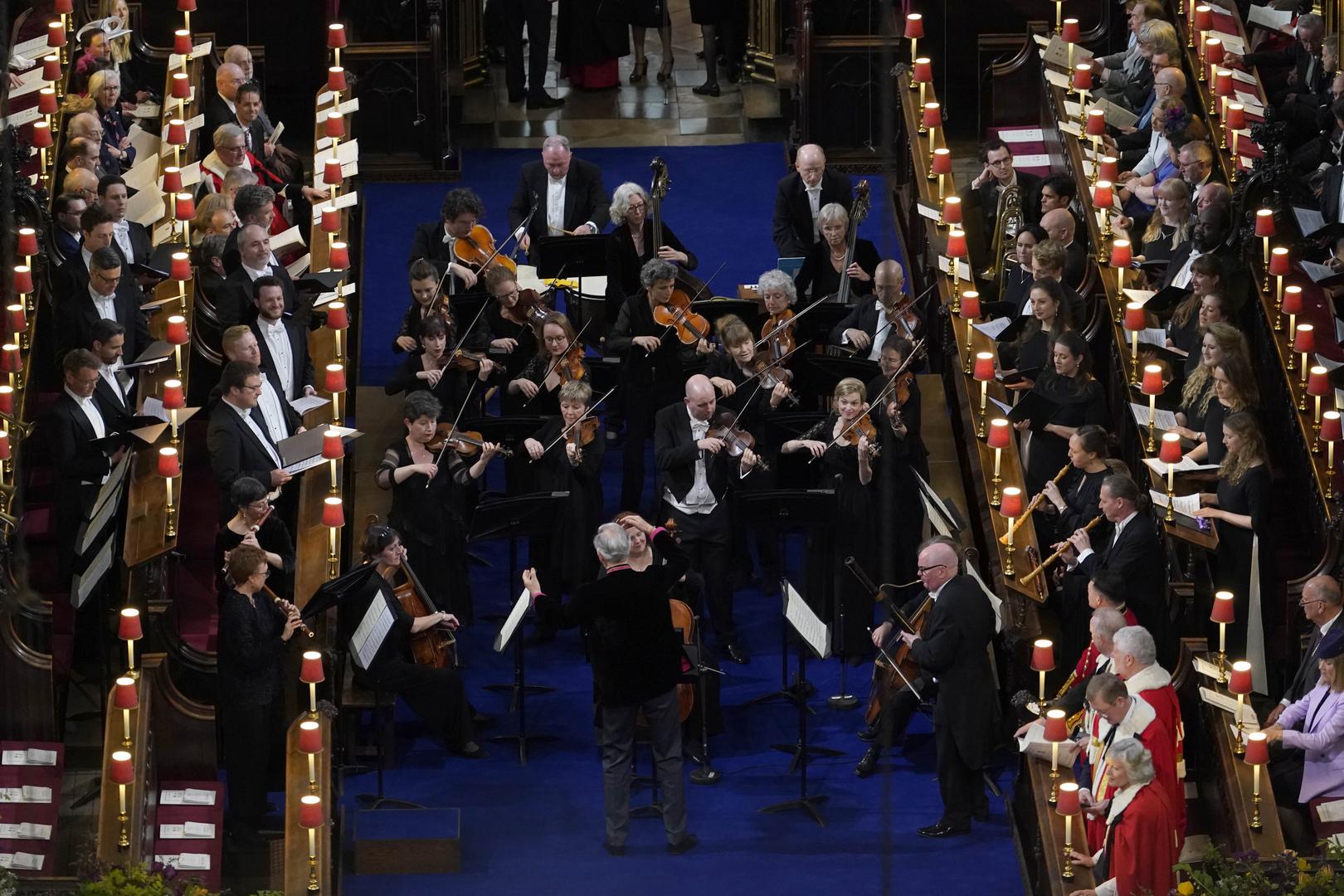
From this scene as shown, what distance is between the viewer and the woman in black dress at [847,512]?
11.9 meters

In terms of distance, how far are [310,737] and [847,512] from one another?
284 cm

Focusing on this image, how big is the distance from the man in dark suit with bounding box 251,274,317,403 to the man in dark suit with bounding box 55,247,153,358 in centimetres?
53

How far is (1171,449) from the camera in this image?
11273mm

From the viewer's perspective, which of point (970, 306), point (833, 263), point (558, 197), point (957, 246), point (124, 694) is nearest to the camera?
point (124, 694)

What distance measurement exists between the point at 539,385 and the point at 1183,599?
319cm

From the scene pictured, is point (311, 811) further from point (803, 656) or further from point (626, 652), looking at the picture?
point (803, 656)

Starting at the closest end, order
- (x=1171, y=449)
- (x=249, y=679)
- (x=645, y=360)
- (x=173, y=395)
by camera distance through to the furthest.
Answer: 1. (x=249, y=679)
2. (x=1171, y=449)
3. (x=173, y=395)
4. (x=645, y=360)

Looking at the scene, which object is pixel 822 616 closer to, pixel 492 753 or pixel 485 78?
Result: pixel 492 753

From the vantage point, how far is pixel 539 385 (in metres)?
12.4

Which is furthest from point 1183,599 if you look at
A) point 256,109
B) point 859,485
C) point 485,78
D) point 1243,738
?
point 485,78

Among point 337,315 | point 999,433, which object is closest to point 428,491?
point 337,315

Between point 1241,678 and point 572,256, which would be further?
point 572,256

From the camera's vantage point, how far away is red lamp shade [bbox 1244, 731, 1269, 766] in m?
10.0

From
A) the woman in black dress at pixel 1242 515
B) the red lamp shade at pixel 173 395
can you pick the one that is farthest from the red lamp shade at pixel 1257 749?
the red lamp shade at pixel 173 395
